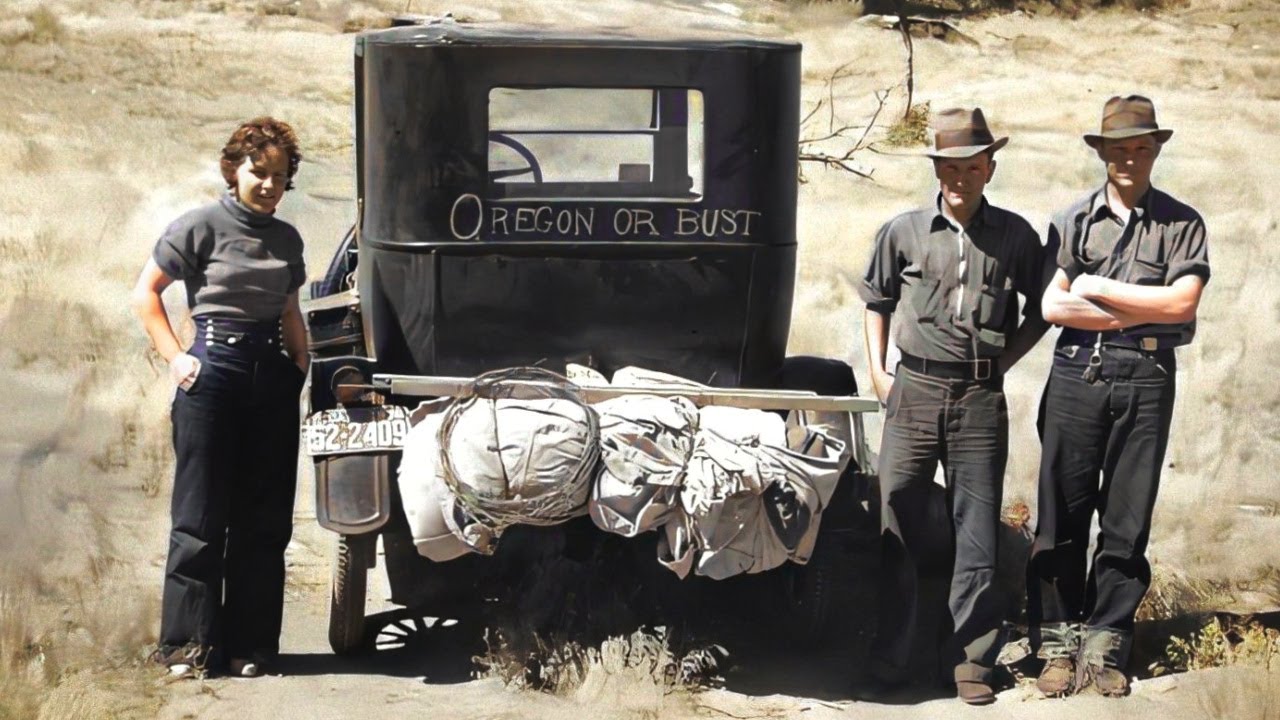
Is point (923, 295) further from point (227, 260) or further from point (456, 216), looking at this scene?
point (227, 260)

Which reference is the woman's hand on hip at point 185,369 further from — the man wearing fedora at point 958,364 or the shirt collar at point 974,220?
the shirt collar at point 974,220

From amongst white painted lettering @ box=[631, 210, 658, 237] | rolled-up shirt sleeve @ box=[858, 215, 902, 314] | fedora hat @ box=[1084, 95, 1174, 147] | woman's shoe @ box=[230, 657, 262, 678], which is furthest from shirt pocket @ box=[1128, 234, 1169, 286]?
woman's shoe @ box=[230, 657, 262, 678]

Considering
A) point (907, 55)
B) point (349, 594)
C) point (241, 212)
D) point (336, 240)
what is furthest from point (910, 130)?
point (241, 212)

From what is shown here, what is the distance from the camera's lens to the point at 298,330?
6.27 m

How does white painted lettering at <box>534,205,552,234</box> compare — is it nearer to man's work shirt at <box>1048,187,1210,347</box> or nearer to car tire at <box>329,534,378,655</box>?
car tire at <box>329,534,378,655</box>

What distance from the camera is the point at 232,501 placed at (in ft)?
20.4

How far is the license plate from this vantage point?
603 centimetres

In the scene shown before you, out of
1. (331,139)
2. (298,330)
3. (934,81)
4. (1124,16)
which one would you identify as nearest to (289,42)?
(331,139)

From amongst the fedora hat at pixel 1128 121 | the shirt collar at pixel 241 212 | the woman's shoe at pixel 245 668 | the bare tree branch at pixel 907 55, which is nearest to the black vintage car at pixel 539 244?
the woman's shoe at pixel 245 668

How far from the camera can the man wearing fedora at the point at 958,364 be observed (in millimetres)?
6098

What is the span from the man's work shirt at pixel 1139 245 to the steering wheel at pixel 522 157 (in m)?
1.94

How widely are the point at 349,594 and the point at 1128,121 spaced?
324cm

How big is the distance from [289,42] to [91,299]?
833cm

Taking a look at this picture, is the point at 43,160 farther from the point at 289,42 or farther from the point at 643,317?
the point at 643,317
